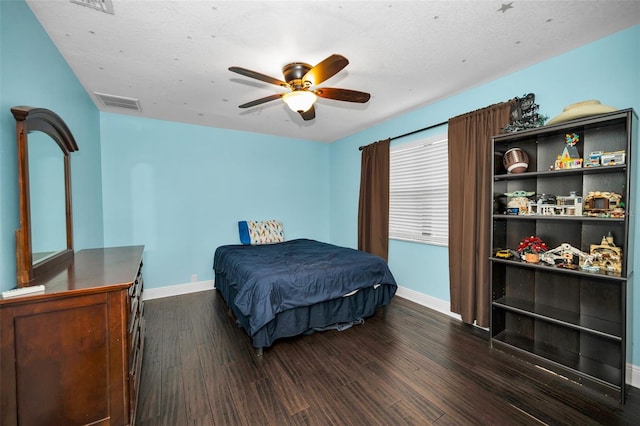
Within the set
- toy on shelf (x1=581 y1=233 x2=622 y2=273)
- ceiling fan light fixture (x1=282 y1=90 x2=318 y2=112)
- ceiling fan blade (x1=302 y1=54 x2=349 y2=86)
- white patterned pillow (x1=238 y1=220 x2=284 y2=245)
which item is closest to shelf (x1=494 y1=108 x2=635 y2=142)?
toy on shelf (x1=581 y1=233 x2=622 y2=273)

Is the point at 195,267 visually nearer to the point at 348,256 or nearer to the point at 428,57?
the point at 348,256

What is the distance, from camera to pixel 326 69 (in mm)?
1840

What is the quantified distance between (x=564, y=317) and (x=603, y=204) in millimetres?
921

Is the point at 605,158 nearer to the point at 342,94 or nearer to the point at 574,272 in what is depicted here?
the point at 574,272

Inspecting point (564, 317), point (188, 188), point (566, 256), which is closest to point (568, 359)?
point (564, 317)

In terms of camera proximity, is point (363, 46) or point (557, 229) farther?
point (557, 229)

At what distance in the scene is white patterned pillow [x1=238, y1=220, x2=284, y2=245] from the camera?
14.0 feet

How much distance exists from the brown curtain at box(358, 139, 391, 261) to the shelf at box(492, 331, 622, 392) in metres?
1.79

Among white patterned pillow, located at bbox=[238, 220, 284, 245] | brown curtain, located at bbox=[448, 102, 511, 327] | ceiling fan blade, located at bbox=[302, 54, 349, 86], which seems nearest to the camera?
ceiling fan blade, located at bbox=[302, 54, 349, 86]

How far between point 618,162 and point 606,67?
80cm

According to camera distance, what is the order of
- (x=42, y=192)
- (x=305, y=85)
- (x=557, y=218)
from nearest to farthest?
(x=42, y=192) < (x=557, y=218) < (x=305, y=85)

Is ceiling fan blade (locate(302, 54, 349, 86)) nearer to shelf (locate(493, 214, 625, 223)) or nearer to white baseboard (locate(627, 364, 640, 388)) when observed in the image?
shelf (locate(493, 214, 625, 223))

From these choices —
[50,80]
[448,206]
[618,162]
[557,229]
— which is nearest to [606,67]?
[618,162]

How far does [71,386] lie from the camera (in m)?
1.32
